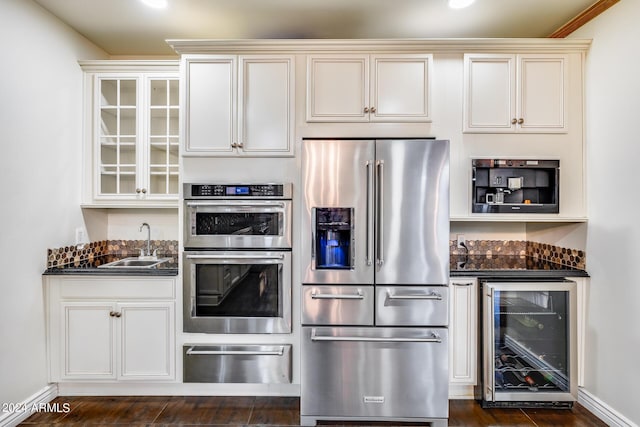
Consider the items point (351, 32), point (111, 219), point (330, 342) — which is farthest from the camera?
point (111, 219)

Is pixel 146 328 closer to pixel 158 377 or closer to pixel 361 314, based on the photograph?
pixel 158 377

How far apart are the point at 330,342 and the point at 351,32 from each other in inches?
89.4

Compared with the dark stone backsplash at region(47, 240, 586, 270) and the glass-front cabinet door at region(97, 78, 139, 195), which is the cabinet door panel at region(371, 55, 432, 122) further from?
the glass-front cabinet door at region(97, 78, 139, 195)

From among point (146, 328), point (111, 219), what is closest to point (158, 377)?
point (146, 328)

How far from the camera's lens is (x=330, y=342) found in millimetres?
2090

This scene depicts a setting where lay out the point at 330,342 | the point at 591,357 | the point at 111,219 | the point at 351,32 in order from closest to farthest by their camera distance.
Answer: the point at 330,342 < the point at 591,357 < the point at 351,32 < the point at 111,219

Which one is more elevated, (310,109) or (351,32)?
(351,32)

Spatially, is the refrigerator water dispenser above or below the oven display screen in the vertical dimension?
below

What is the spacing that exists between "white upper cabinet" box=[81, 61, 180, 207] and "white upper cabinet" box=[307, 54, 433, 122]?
1171 mm

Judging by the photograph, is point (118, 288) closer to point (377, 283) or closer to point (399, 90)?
point (377, 283)

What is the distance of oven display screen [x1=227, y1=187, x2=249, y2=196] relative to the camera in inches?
90.7

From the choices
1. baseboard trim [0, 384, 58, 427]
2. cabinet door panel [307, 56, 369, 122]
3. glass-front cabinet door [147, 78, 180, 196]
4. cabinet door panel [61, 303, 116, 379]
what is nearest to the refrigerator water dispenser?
cabinet door panel [307, 56, 369, 122]

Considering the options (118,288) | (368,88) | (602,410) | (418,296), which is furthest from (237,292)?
(602,410)

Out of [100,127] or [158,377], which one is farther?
[100,127]
